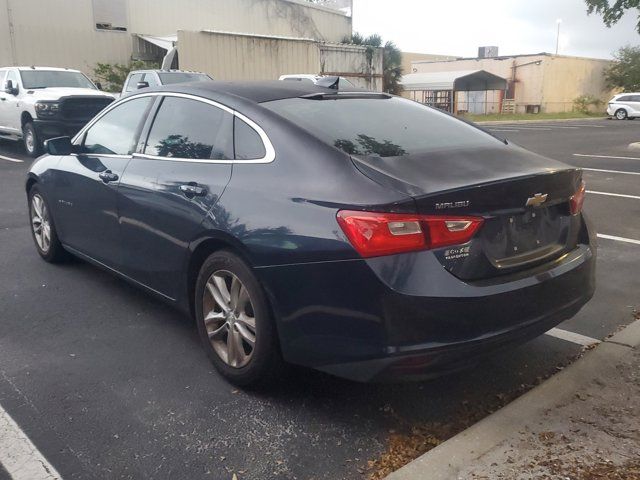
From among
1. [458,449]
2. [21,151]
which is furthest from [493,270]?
[21,151]

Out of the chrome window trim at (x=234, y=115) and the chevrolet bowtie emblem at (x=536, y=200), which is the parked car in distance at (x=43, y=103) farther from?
the chevrolet bowtie emblem at (x=536, y=200)

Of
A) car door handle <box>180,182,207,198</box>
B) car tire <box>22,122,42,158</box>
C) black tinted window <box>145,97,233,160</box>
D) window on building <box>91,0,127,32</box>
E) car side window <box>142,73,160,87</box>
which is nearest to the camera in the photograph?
car door handle <box>180,182,207,198</box>

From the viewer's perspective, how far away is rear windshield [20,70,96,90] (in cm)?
1411

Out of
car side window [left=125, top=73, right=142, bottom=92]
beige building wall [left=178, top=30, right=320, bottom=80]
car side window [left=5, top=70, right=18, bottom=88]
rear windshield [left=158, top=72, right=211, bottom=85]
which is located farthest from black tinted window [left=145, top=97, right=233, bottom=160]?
beige building wall [left=178, top=30, right=320, bottom=80]

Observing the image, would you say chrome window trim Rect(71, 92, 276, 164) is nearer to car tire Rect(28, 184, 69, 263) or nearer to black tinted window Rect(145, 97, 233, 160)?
black tinted window Rect(145, 97, 233, 160)

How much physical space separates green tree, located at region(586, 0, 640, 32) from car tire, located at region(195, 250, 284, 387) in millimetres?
15217

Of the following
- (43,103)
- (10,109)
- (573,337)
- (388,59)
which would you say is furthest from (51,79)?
(388,59)

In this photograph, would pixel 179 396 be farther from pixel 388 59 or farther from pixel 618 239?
pixel 388 59

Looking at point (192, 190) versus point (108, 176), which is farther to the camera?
point (108, 176)

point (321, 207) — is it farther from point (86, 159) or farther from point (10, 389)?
point (86, 159)

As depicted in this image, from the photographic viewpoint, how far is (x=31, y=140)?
13.7m

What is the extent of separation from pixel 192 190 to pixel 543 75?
45.7m

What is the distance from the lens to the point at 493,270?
9.73ft

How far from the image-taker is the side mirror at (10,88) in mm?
13820
